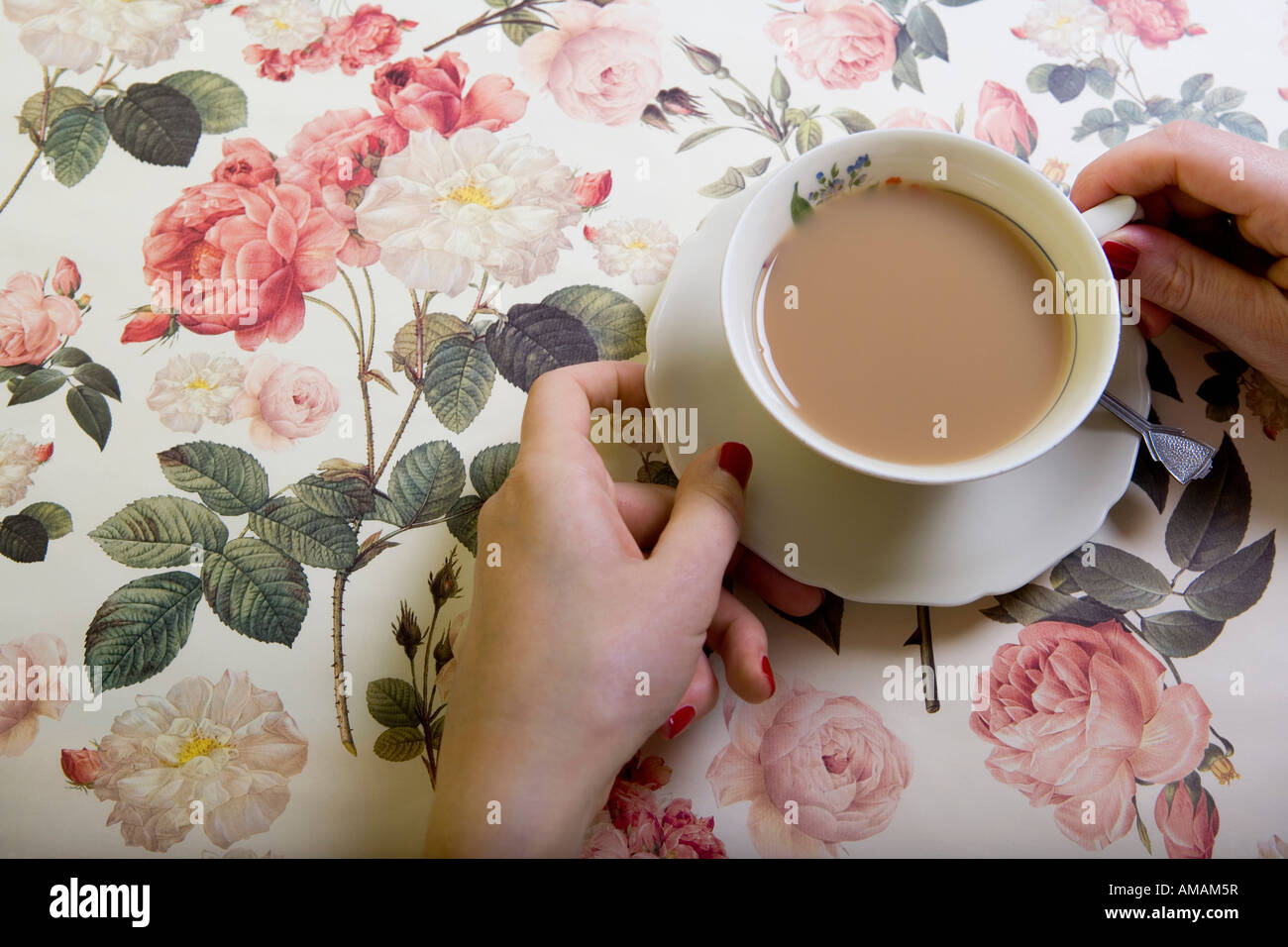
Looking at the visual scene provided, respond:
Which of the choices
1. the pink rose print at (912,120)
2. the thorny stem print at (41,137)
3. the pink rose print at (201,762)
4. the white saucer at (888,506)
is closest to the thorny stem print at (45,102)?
the thorny stem print at (41,137)

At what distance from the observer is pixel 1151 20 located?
0.88 metres

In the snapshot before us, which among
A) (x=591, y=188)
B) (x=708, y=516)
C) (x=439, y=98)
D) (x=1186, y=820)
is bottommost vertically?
(x=1186, y=820)

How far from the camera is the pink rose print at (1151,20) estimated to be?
34.4 inches

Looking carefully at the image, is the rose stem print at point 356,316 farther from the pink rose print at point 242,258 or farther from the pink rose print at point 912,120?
the pink rose print at point 912,120

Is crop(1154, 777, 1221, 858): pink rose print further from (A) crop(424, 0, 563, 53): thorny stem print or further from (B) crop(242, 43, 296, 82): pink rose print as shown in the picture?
(B) crop(242, 43, 296, 82): pink rose print

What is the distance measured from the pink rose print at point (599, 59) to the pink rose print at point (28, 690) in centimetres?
71

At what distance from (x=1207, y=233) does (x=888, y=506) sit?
45cm

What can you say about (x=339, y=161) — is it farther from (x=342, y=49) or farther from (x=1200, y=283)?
(x=1200, y=283)

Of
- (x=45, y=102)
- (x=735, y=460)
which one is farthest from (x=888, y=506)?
(x=45, y=102)

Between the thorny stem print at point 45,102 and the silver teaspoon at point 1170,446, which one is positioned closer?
the silver teaspoon at point 1170,446

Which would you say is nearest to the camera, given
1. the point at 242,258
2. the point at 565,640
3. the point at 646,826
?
the point at 565,640

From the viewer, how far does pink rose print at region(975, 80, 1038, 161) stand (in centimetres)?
85
